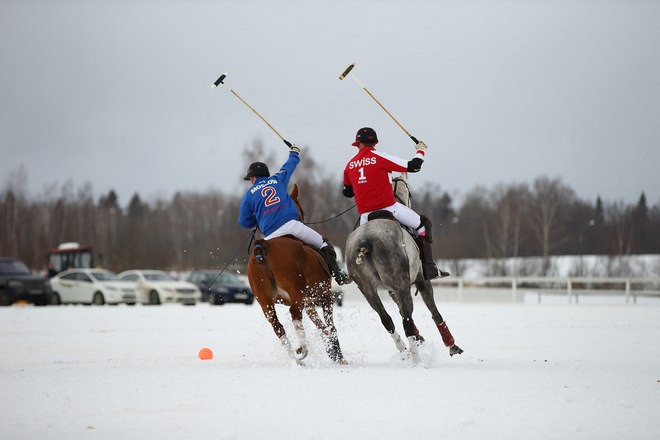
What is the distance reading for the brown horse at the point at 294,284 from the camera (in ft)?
30.7

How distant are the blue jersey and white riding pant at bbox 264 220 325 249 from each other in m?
0.07

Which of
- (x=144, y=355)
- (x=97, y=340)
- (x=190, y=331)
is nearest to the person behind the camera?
(x=144, y=355)

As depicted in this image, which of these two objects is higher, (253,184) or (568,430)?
(253,184)

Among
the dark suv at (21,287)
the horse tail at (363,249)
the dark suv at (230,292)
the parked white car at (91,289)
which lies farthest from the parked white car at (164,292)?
the horse tail at (363,249)

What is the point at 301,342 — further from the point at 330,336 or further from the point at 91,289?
the point at 91,289

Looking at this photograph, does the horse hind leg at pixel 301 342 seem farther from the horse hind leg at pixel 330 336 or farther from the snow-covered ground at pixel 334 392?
the horse hind leg at pixel 330 336

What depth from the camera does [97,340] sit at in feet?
45.6

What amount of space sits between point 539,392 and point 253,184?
4.87m

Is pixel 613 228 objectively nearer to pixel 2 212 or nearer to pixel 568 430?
pixel 2 212

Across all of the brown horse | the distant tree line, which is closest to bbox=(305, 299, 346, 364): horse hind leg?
the brown horse

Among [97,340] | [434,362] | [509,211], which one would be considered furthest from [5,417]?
[509,211]

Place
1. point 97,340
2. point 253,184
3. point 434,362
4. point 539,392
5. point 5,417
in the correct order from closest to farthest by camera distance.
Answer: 1. point 5,417
2. point 539,392
3. point 434,362
4. point 253,184
5. point 97,340

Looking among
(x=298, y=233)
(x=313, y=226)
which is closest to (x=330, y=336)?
(x=298, y=233)

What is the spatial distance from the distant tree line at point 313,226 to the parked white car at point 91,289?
17.3 m
